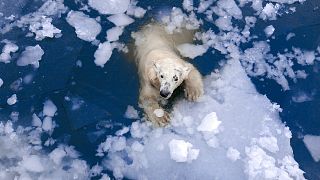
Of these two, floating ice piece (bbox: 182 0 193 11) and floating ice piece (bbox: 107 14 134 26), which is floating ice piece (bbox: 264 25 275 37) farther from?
floating ice piece (bbox: 107 14 134 26)

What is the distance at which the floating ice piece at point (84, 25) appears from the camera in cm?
526

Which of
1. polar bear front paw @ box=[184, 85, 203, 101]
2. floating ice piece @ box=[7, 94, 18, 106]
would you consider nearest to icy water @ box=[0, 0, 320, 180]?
floating ice piece @ box=[7, 94, 18, 106]

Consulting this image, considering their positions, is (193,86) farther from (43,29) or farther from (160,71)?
(43,29)

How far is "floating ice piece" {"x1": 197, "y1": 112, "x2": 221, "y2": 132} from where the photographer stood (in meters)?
4.60

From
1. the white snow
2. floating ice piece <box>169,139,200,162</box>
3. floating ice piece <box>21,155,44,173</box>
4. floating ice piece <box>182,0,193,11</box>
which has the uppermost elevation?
floating ice piece <box>182,0,193,11</box>

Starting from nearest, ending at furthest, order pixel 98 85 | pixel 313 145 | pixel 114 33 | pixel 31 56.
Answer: pixel 313 145, pixel 98 85, pixel 31 56, pixel 114 33

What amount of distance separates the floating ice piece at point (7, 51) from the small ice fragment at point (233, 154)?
7.89 feet

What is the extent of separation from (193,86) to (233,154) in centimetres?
77

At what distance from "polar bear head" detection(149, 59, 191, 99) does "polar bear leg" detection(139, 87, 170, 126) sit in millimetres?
114

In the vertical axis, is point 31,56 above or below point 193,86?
below

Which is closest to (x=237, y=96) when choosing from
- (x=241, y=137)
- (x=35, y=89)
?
(x=241, y=137)

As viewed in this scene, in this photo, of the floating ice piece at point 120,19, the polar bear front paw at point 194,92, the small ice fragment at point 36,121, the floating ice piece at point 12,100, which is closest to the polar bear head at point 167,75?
the polar bear front paw at point 194,92

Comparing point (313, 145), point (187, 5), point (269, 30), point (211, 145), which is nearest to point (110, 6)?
point (187, 5)

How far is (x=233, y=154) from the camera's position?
4.46 m
